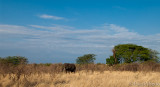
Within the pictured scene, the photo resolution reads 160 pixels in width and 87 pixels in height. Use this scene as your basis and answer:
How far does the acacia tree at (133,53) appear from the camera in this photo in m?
39.1

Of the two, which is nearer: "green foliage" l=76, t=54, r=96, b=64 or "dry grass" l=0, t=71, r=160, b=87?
"dry grass" l=0, t=71, r=160, b=87

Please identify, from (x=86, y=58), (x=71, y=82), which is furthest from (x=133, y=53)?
(x=71, y=82)

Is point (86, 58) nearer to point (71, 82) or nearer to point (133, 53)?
point (133, 53)

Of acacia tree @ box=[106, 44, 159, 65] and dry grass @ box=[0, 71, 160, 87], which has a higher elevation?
acacia tree @ box=[106, 44, 159, 65]

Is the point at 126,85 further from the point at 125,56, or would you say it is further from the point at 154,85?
the point at 125,56

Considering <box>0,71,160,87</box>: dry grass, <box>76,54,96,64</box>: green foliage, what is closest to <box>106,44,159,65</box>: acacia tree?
<box>76,54,96,64</box>: green foliage

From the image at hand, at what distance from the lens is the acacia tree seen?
39094 millimetres

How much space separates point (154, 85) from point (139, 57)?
30493 millimetres

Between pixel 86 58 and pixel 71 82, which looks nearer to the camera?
pixel 71 82

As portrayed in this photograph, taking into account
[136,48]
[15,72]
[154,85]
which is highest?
A: [136,48]

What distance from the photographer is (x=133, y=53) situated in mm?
39312

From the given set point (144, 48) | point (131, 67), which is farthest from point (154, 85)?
point (144, 48)

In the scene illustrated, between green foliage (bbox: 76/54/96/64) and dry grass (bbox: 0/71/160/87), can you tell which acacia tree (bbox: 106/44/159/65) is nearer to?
green foliage (bbox: 76/54/96/64)

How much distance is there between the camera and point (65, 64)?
75.0 ft
